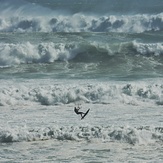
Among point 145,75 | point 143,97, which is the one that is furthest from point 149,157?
point 145,75

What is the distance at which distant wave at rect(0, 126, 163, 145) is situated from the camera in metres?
17.5

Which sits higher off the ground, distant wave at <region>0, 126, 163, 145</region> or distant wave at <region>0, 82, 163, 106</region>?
distant wave at <region>0, 82, 163, 106</region>

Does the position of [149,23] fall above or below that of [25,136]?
above

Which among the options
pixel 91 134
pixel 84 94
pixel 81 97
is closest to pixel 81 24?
pixel 84 94

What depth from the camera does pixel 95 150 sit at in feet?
54.8

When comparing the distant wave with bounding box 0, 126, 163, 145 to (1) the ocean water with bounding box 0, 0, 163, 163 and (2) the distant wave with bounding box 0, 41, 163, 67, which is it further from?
(2) the distant wave with bounding box 0, 41, 163, 67

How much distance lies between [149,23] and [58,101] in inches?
1099

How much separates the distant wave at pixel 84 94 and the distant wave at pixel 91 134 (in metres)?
4.35

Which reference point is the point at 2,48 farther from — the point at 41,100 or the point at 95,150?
the point at 95,150

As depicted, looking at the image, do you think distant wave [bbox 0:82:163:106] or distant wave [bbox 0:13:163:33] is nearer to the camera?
distant wave [bbox 0:82:163:106]

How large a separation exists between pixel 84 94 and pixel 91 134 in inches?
219

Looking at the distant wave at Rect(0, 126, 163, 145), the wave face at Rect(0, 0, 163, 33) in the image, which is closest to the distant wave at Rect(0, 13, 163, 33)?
the wave face at Rect(0, 0, 163, 33)

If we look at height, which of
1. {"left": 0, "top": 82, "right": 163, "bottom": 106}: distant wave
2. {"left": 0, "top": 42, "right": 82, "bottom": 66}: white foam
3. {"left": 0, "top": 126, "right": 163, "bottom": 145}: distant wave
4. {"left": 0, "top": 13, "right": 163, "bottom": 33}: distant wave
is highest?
{"left": 0, "top": 13, "right": 163, "bottom": 33}: distant wave

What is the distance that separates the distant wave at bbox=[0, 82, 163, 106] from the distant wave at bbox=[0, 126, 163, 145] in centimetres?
435
